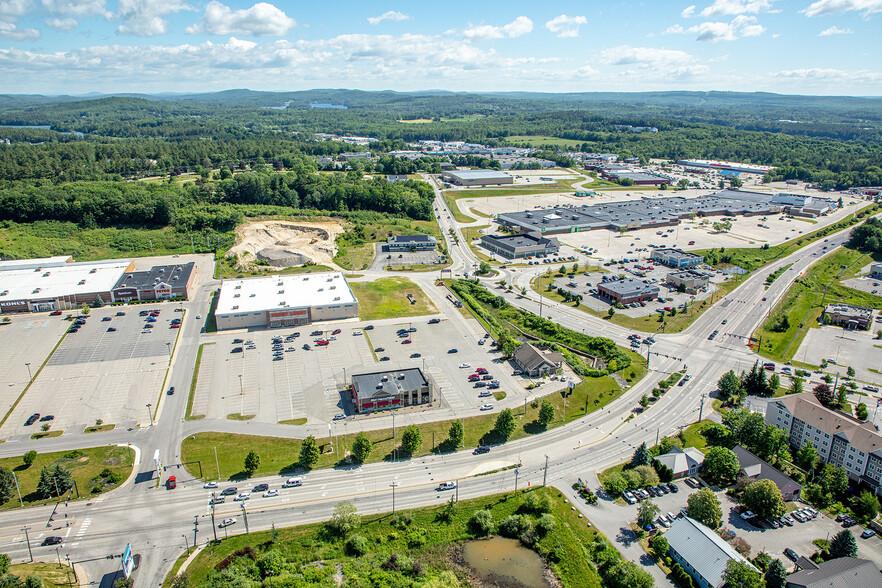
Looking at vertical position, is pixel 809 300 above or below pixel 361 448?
below

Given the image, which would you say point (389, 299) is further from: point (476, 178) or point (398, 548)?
point (476, 178)

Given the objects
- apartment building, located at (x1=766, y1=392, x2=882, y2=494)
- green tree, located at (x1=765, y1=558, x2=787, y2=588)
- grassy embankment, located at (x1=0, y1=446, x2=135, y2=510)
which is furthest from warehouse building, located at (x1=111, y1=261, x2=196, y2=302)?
apartment building, located at (x1=766, y1=392, x2=882, y2=494)

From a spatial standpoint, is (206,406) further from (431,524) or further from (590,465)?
(590,465)

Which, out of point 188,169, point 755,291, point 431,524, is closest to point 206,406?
point 431,524

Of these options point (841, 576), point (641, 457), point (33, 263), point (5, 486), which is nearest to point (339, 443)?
point (5, 486)

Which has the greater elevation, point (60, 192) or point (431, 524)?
point (60, 192)

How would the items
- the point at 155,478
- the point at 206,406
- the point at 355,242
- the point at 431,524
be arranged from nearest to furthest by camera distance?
the point at 431,524
the point at 155,478
the point at 206,406
the point at 355,242
